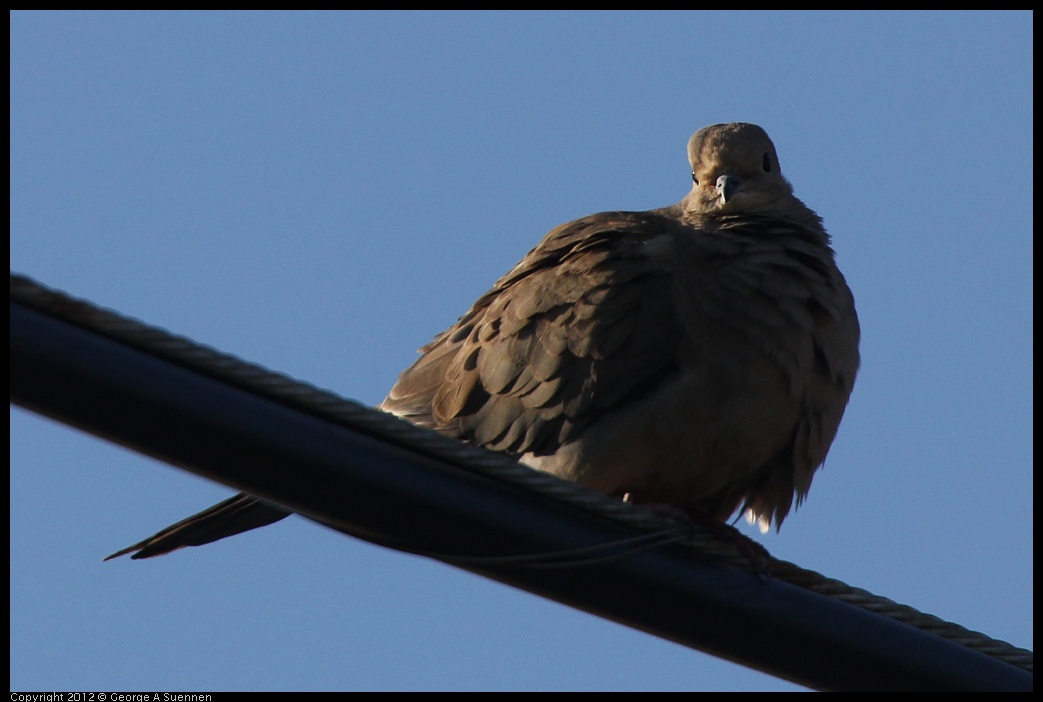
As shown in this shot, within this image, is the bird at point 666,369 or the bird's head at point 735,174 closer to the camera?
the bird at point 666,369

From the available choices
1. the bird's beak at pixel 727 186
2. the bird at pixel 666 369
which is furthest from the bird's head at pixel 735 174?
the bird at pixel 666 369

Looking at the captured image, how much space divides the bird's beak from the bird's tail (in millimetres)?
2065

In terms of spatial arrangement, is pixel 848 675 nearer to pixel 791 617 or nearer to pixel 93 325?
pixel 791 617

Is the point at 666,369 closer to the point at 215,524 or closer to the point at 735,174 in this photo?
the point at 735,174

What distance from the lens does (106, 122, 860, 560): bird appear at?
197 inches

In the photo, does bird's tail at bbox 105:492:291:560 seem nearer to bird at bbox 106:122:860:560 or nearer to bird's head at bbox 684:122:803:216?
bird at bbox 106:122:860:560

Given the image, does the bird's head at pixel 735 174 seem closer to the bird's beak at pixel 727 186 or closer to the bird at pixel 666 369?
the bird's beak at pixel 727 186

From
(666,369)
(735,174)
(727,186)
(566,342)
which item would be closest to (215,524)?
(566,342)

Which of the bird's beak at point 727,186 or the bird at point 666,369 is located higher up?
the bird's beak at point 727,186

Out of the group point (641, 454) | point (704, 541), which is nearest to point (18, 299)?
point (704, 541)

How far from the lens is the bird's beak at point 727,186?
225 inches

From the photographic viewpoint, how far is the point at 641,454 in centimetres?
501

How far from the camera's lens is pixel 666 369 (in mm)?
5078

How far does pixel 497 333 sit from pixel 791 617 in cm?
233
